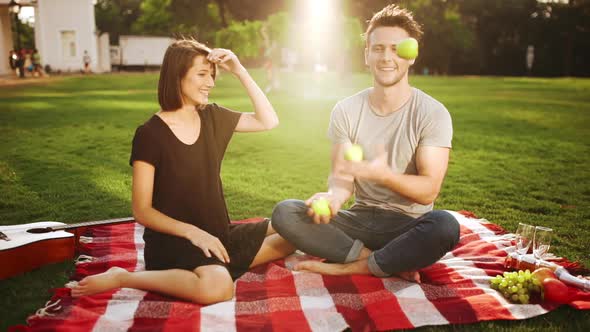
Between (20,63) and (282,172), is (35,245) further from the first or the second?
(20,63)

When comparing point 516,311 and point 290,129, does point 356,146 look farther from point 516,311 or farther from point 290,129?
point 290,129

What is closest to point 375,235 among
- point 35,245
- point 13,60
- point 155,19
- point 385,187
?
point 385,187

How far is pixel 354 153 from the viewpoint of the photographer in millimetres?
3521

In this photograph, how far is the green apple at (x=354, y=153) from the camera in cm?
351

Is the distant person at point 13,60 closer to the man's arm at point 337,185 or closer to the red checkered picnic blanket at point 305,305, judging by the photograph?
the red checkered picnic blanket at point 305,305

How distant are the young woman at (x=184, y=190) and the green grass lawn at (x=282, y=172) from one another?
0.76 m

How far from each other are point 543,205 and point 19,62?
29620 mm

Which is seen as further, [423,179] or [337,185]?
[337,185]

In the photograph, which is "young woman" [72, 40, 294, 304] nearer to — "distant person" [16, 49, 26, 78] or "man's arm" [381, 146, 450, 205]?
"man's arm" [381, 146, 450, 205]

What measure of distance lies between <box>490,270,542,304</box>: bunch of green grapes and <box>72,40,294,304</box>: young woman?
167cm

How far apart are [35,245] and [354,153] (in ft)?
7.66

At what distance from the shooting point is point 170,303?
303 centimetres

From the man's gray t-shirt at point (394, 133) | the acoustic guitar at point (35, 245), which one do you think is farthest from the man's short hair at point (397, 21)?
the acoustic guitar at point (35, 245)

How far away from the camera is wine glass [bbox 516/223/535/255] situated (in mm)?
3531
